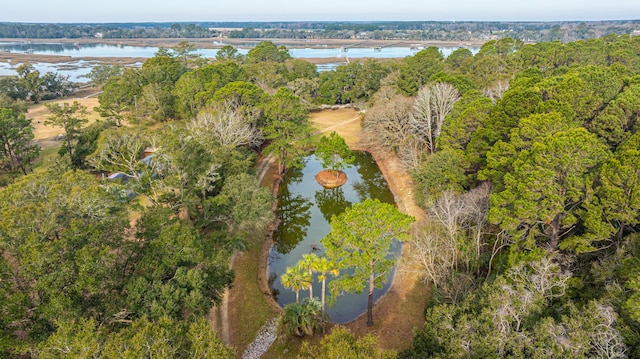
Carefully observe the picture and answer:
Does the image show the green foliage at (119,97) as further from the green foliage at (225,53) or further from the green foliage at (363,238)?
the green foliage at (363,238)

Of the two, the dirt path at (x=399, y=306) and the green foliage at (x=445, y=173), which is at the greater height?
the green foliage at (x=445, y=173)

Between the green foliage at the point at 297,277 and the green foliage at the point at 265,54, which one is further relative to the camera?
the green foliage at the point at 265,54

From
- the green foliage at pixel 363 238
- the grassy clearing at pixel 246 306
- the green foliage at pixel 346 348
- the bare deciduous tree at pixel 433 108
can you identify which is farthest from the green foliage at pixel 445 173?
the green foliage at pixel 346 348

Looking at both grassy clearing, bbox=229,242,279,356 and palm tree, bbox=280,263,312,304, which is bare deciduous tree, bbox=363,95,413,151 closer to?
grassy clearing, bbox=229,242,279,356

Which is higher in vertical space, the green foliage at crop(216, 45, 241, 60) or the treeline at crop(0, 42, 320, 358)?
the green foliage at crop(216, 45, 241, 60)

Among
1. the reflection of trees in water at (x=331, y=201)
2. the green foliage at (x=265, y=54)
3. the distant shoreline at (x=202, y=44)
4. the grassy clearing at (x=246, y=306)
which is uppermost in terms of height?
the distant shoreline at (x=202, y=44)

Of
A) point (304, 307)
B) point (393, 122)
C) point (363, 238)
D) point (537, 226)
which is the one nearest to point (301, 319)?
point (304, 307)

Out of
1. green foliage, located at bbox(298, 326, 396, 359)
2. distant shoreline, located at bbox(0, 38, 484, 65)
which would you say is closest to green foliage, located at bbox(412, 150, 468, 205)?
green foliage, located at bbox(298, 326, 396, 359)

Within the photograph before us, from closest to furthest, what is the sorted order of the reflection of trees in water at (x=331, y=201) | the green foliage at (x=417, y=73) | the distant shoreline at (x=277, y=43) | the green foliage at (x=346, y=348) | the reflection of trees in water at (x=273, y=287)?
the green foliage at (x=346, y=348), the reflection of trees in water at (x=273, y=287), the reflection of trees in water at (x=331, y=201), the green foliage at (x=417, y=73), the distant shoreline at (x=277, y=43)
